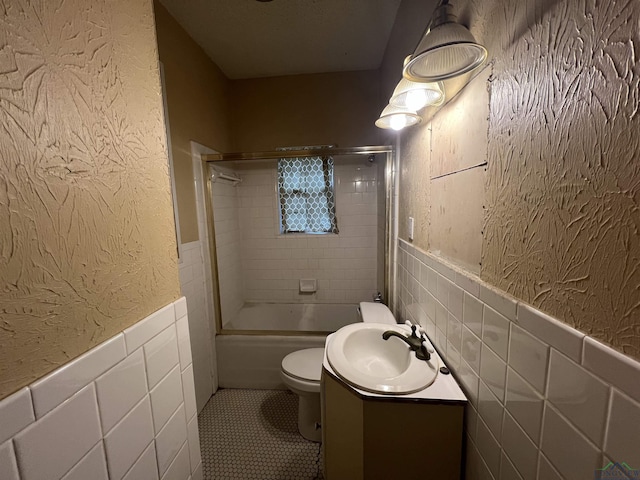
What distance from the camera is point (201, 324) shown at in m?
1.81

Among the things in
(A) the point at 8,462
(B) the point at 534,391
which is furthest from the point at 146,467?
(B) the point at 534,391

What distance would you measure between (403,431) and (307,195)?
81.2 inches

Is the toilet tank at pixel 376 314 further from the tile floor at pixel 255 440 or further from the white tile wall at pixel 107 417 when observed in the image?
the white tile wall at pixel 107 417

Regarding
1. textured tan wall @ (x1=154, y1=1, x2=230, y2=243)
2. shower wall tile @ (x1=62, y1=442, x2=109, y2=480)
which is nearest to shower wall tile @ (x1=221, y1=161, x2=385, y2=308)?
textured tan wall @ (x1=154, y1=1, x2=230, y2=243)

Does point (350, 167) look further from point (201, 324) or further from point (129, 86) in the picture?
point (129, 86)

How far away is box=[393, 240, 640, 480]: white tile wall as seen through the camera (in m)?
0.37

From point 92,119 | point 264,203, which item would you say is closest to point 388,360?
point 92,119

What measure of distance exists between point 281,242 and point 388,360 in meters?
1.66

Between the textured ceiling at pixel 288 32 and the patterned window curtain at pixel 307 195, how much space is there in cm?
80

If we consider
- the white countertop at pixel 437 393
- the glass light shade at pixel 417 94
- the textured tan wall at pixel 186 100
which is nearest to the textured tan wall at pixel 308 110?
the textured tan wall at pixel 186 100

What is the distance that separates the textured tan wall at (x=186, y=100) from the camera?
152 cm

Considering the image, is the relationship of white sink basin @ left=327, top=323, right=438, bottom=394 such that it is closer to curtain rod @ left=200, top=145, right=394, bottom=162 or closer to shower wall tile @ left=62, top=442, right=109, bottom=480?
shower wall tile @ left=62, top=442, right=109, bottom=480

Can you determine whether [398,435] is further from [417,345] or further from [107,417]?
[107,417]

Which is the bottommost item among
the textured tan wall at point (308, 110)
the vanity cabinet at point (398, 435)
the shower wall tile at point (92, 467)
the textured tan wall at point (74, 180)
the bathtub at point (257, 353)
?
the bathtub at point (257, 353)
